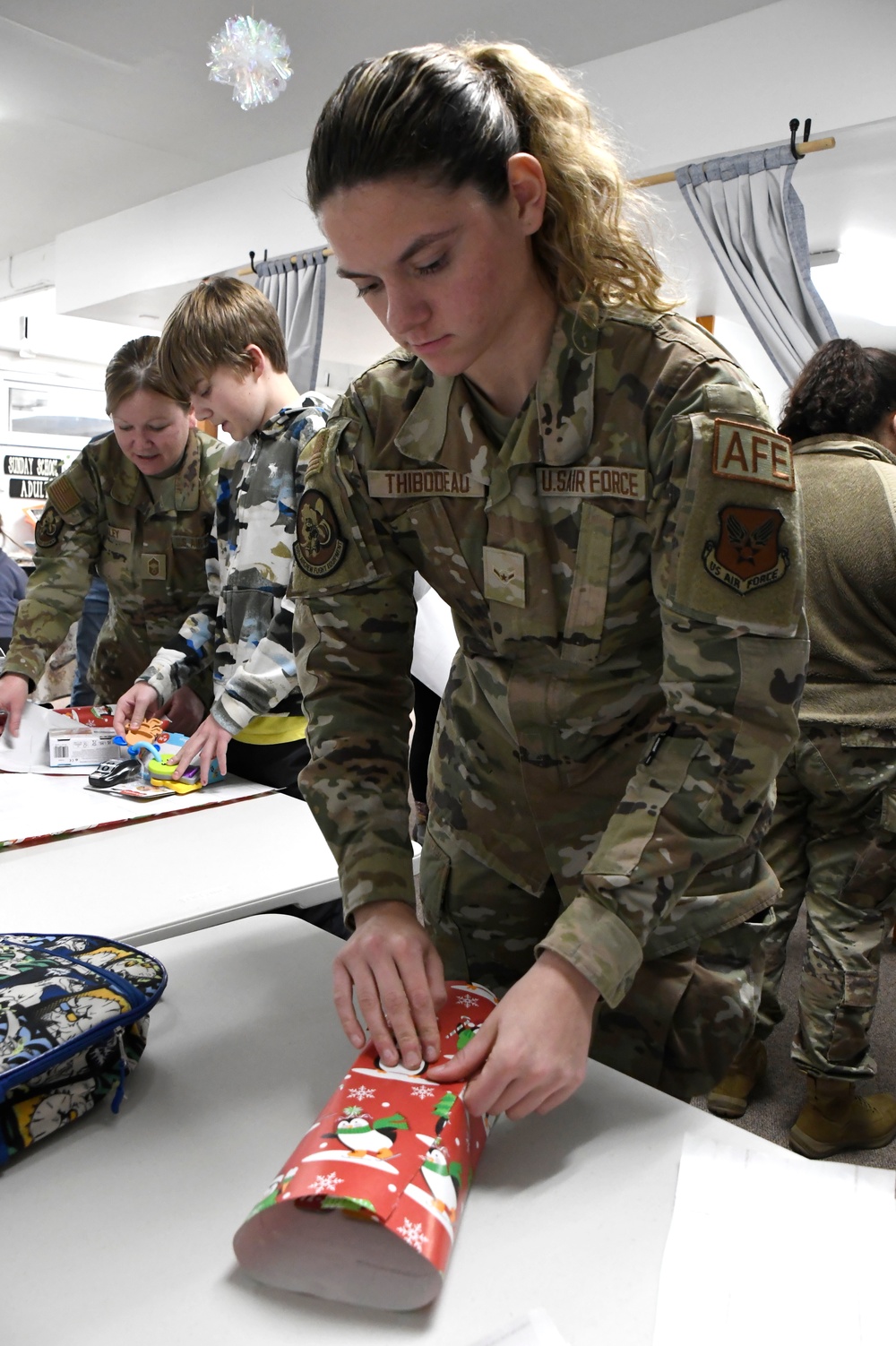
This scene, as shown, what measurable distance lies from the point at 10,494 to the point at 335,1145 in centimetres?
855

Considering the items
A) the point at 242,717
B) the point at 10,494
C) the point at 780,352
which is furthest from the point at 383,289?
the point at 10,494

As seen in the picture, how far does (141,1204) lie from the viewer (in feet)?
2.32

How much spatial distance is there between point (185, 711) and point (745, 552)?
5.09ft

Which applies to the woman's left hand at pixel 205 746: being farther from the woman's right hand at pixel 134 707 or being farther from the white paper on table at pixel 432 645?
the white paper on table at pixel 432 645

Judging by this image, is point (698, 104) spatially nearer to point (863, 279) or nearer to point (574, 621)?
point (863, 279)

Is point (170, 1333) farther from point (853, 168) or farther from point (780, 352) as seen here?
point (853, 168)

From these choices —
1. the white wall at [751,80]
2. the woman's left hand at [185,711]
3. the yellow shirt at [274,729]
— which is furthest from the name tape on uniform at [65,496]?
the white wall at [751,80]

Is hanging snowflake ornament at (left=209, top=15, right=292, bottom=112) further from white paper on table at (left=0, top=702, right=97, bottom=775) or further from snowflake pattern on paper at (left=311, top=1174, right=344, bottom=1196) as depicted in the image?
snowflake pattern on paper at (left=311, top=1174, right=344, bottom=1196)

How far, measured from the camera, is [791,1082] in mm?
2350

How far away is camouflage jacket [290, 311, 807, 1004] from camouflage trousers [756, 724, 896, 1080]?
115 cm

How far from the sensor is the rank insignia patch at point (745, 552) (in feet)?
2.57

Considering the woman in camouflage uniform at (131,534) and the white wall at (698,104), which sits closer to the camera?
the woman in camouflage uniform at (131,534)

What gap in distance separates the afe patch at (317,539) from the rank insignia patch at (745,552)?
0.37 m

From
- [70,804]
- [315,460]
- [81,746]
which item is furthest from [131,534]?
[315,460]
